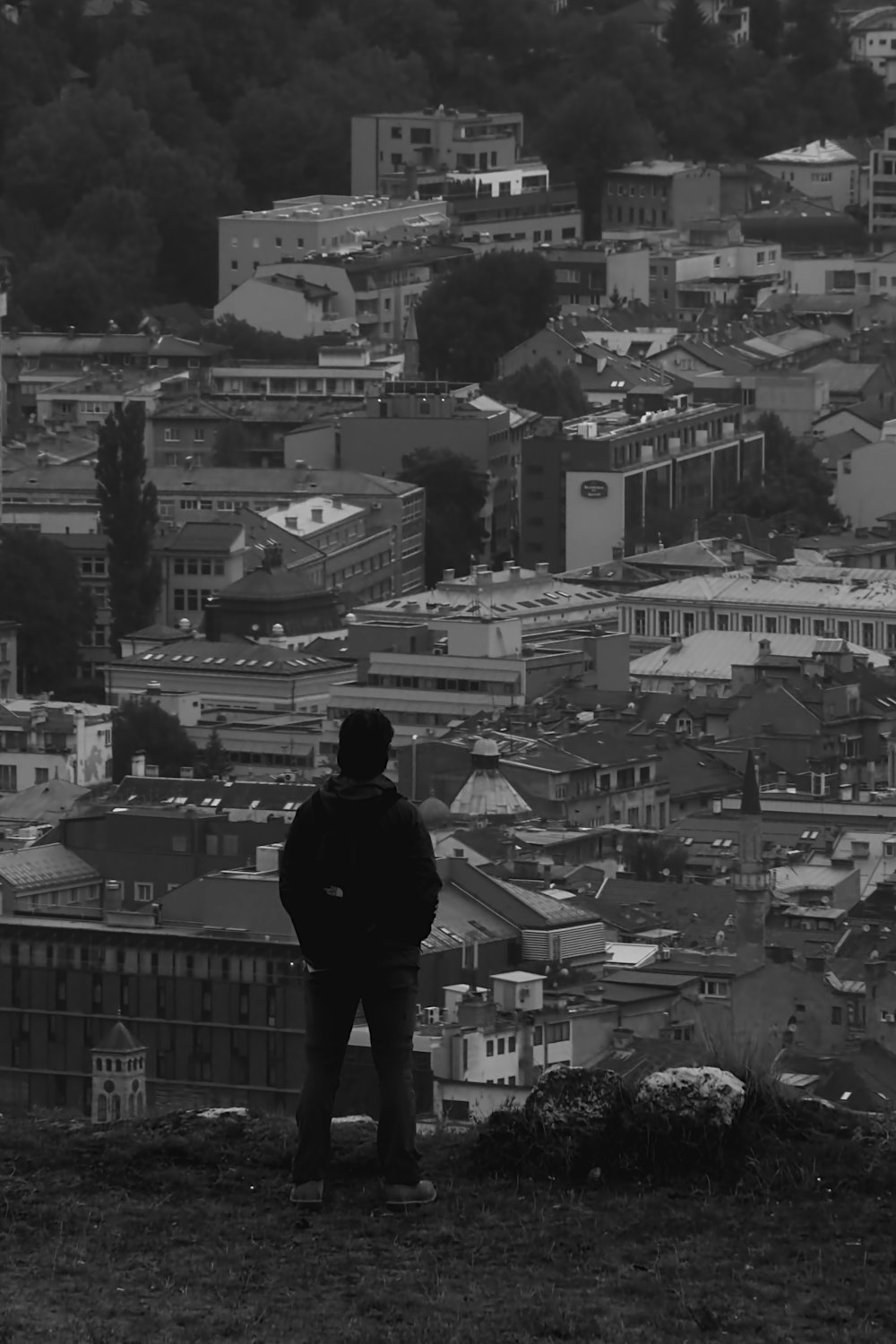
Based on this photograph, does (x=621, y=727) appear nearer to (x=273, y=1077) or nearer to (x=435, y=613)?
(x=435, y=613)

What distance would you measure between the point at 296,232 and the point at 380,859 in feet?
235

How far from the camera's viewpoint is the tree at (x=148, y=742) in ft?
156

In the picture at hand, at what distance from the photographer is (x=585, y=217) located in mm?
89812

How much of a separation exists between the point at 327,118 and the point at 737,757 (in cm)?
4419

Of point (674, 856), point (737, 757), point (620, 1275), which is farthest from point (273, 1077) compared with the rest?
point (620, 1275)

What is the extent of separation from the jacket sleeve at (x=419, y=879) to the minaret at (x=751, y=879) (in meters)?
24.9

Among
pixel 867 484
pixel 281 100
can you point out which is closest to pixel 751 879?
pixel 867 484

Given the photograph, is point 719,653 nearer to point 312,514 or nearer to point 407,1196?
point 312,514

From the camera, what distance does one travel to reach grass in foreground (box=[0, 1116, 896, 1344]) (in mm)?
9453

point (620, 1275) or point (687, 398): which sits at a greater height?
point (620, 1275)

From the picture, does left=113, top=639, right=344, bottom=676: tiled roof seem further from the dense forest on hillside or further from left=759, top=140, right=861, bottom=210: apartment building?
left=759, top=140, right=861, bottom=210: apartment building

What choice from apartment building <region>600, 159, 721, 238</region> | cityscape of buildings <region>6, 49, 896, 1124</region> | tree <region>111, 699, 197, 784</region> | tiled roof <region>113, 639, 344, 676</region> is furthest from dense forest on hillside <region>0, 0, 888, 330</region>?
tree <region>111, 699, 197, 784</region>

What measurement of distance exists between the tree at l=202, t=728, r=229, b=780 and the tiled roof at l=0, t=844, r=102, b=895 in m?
6.80

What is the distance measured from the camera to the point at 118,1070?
31.8m
